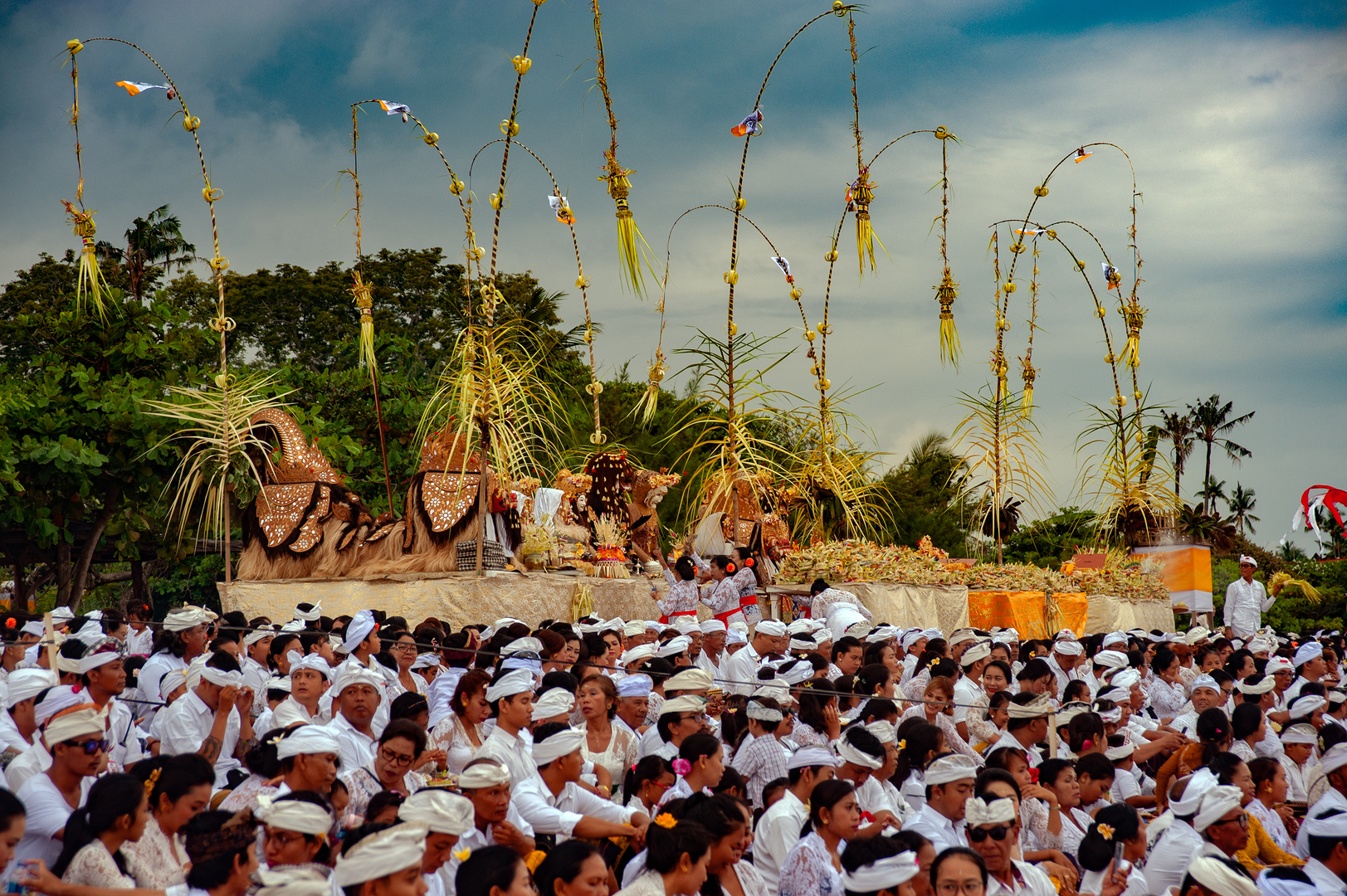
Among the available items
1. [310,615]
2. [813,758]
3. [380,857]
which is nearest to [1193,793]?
[813,758]

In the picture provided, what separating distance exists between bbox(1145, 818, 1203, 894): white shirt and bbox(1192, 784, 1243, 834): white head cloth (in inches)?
2.7

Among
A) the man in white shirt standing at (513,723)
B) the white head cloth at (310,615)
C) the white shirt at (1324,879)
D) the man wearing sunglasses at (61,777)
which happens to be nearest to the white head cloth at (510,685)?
the man in white shirt standing at (513,723)

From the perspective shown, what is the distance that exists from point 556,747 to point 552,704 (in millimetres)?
650

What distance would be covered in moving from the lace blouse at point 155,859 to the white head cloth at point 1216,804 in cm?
→ 357

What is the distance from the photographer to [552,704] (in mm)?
5320

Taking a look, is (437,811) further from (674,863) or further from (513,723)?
(513,723)

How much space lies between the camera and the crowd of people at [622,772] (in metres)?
3.71

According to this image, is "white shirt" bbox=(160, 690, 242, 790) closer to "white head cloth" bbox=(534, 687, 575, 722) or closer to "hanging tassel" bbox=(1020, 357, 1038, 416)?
"white head cloth" bbox=(534, 687, 575, 722)

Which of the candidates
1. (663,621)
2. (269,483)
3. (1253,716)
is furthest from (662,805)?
(269,483)

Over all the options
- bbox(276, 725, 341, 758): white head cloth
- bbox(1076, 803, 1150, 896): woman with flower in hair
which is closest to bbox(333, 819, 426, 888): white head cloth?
bbox(276, 725, 341, 758): white head cloth

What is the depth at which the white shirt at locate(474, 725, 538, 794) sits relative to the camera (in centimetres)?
488

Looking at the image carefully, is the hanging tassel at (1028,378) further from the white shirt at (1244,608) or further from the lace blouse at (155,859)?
the lace blouse at (155,859)

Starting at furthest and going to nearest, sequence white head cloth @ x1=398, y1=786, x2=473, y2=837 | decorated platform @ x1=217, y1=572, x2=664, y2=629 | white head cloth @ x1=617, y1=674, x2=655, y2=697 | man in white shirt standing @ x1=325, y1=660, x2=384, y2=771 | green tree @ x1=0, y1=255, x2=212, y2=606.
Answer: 1. green tree @ x1=0, y1=255, x2=212, y2=606
2. decorated platform @ x1=217, y1=572, x2=664, y2=629
3. white head cloth @ x1=617, y1=674, x2=655, y2=697
4. man in white shirt standing @ x1=325, y1=660, x2=384, y2=771
5. white head cloth @ x1=398, y1=786, x2=473, y2=837

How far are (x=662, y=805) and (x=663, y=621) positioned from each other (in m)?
Result: 6.57
